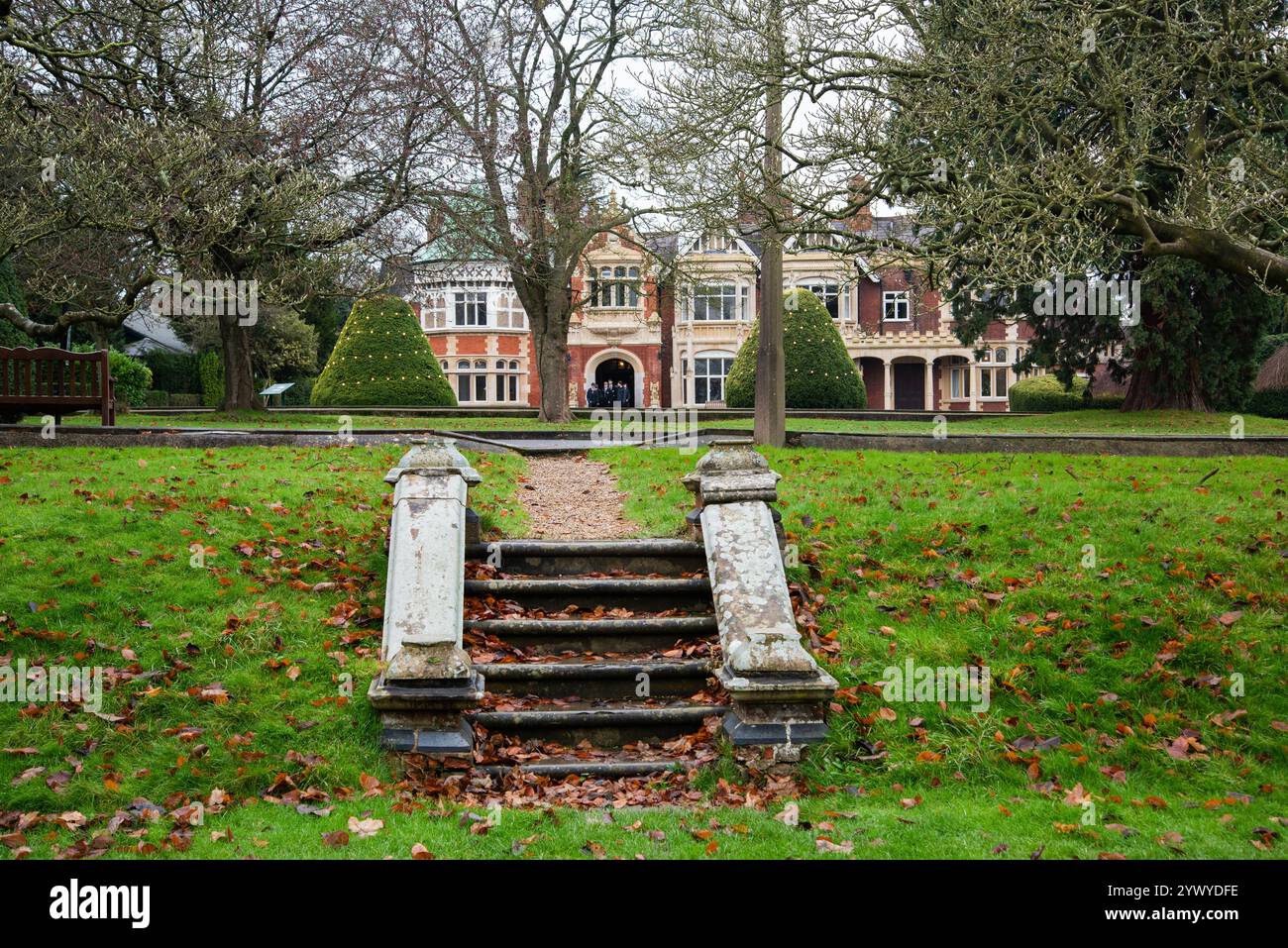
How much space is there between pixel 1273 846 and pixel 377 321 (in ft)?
100

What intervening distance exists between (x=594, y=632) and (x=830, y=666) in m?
1.77

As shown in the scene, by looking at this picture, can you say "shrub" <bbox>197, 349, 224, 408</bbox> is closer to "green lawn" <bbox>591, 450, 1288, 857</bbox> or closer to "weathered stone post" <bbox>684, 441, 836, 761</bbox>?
"green lawn" <bbox>591, 450, 1288, 857</bbox>

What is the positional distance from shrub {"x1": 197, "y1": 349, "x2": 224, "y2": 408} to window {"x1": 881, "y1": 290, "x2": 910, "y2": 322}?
97.2ft

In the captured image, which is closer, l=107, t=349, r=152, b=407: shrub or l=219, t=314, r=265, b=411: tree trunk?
l=219, t=314, r=265, b=411: tree trunk

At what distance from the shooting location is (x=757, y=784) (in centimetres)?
655

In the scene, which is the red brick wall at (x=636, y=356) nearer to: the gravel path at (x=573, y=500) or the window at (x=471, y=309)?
the window at (x=471, y=309)

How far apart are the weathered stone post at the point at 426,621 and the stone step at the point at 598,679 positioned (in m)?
0.58

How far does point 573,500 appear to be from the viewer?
12.9 m

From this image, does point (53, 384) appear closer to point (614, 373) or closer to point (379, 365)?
point (379, 365)

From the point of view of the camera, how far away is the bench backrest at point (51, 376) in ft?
52.3

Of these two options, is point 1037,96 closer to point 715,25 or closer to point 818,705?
point 715,25

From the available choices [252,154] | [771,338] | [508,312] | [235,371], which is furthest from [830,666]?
[508,312]

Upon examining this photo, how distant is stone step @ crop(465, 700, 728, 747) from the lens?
23.5ft

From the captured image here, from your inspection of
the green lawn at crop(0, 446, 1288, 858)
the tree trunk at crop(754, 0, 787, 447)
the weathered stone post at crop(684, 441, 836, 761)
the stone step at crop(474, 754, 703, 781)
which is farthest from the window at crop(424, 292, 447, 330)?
the stone step at crop(474, 754, 703, 781)
